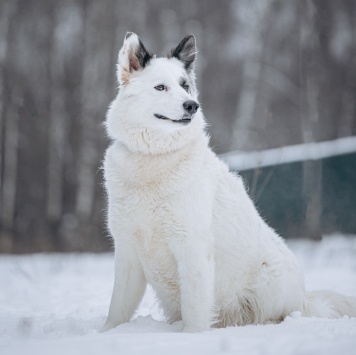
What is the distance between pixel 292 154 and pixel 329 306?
614 cm

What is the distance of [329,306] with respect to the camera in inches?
150

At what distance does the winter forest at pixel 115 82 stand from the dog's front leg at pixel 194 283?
8.48 m

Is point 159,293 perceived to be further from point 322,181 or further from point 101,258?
point 322,181

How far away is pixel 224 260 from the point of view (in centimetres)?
370

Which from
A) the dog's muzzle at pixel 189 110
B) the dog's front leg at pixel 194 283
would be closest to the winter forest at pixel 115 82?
the dog's muzzle at pixel 189 110

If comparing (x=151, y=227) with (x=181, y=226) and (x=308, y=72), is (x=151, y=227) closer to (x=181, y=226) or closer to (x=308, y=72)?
(x=181, y=226)

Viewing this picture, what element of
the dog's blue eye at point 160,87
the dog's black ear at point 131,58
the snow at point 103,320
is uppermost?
the dog's black ear at point 131,58

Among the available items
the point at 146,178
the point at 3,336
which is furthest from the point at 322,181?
the point at 3,336

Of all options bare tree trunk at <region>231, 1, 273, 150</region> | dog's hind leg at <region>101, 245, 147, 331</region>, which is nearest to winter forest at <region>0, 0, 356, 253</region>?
bare tree trunk at <region>231, 1, 273, 150</region>

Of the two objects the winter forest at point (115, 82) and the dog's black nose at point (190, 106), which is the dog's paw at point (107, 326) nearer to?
the dog's black nose at point (190, 106)

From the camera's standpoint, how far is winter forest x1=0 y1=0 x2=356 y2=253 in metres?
13.0

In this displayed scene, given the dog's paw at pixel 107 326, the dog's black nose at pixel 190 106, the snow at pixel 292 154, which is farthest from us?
the snow at pixel 292 154

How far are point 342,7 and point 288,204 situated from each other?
690 cm

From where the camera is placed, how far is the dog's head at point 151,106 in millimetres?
3777
